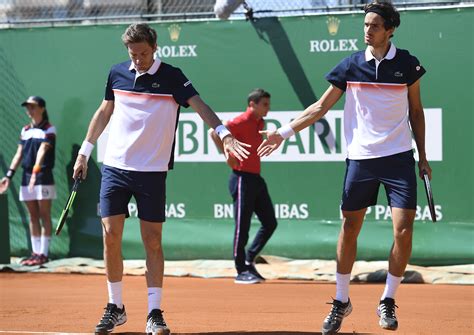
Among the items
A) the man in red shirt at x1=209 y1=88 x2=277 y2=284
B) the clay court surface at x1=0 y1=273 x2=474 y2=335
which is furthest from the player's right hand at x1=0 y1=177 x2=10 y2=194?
the man in red shirt at x1=209 y1=88 x2=277 y2=284

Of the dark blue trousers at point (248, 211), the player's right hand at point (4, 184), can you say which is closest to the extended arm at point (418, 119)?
the dark blue trousers at point (248, 211)

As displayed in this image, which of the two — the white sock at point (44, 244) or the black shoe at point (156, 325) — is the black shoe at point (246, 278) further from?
the black shoe at point (156, 325)

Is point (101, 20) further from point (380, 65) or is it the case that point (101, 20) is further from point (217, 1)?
point (380, 65)

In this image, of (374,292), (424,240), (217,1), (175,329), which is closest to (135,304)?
(175,329)

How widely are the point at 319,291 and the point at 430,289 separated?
1160 millimetres

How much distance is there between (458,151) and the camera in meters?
11.1

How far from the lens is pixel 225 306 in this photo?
8.52 meters

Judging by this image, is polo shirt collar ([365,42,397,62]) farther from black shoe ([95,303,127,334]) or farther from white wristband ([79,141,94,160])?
black shoe ([95,303,127,334])

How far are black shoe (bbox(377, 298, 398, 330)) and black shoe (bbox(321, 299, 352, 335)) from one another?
24 cm

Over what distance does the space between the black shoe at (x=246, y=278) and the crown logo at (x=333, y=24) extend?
2999 mm

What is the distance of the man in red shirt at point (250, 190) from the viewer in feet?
34.2

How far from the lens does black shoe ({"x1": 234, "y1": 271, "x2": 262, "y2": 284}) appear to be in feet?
34.8

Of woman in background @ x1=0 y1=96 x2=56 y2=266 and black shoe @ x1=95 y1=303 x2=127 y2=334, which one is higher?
woman in background @ x1=0 y1=96 x2=56 y2=266

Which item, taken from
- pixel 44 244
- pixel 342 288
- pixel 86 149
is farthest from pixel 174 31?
pixel 342 288
